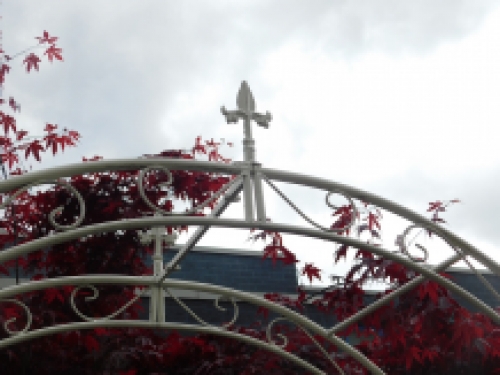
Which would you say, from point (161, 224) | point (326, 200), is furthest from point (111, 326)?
point (326, 200)

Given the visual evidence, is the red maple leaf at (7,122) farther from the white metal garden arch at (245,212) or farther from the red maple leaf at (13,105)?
the white metal garden arch at (245,212)

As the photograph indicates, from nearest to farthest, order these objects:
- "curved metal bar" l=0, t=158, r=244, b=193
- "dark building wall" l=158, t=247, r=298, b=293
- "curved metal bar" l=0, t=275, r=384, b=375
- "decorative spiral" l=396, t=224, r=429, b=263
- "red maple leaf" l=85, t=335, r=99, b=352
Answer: "curved metal bar" l=0, t=158, r=244, b=193
"decorative spiral" l=396, t=224, r=429, b=263
"curved metal bar" l=0, t=275, r=384, b=375
"red maple leaf" l=85, t=335, r=99, b=352
"dark building wall" l=158, t=247, r=298, b=293

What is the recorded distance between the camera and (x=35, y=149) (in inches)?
156

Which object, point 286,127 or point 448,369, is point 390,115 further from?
point 448,369

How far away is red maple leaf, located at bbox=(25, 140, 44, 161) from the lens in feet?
13.0

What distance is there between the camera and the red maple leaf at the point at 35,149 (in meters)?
3.97

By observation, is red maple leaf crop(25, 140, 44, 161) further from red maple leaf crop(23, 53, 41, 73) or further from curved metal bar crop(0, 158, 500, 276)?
curved metal bar crop(0, 158, 500, 276)

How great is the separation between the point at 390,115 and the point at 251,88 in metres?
2.63

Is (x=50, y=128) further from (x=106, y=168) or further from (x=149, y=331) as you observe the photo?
(x=106, y=168)

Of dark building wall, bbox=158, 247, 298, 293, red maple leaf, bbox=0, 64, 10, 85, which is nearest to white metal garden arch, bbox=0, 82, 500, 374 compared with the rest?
red maple leaf, bbox=0, 64, 10, 85

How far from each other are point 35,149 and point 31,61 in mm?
885

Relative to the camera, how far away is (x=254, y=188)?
2.55 metres

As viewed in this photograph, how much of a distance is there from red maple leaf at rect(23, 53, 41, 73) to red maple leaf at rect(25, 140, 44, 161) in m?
0.80

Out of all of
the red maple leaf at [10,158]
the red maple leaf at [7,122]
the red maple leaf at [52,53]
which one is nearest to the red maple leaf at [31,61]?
the red maple leaf at [52,53]
